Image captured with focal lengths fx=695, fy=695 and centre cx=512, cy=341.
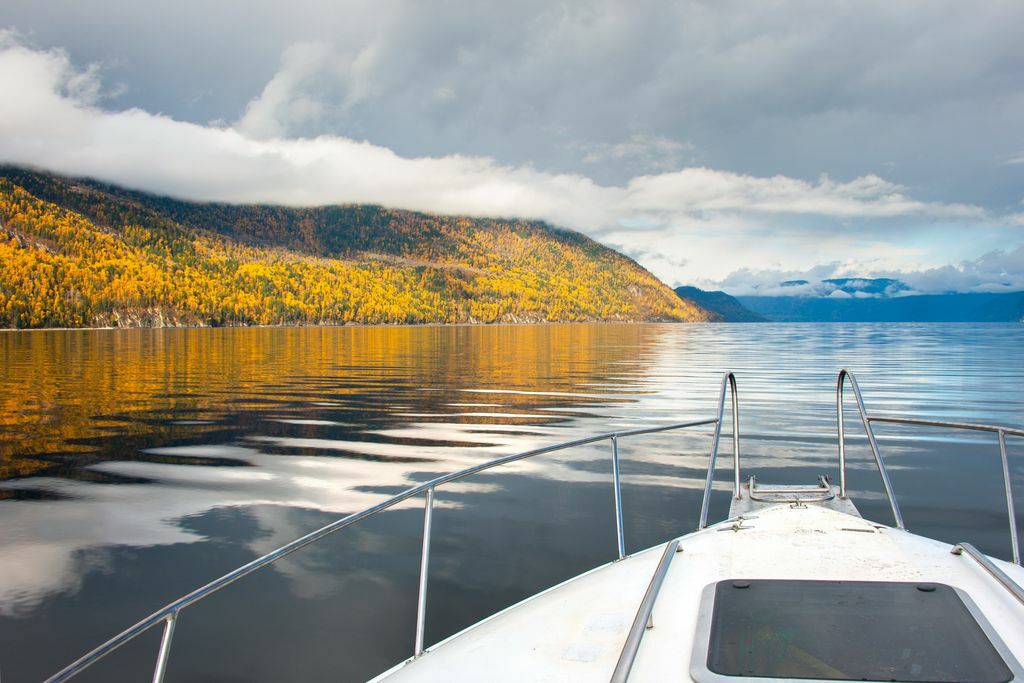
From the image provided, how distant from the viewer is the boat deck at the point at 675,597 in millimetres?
3512

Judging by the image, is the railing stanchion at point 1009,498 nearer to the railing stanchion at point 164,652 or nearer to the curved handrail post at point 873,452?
the curved handrail post at point 873,452

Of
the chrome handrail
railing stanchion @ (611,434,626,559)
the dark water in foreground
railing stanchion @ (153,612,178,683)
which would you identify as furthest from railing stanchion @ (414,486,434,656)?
the dark water in foreground

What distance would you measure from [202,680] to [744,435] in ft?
53.3

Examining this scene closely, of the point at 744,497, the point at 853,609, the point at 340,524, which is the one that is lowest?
the point at 744,497

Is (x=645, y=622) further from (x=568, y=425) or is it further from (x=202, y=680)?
(x=568, y=425)

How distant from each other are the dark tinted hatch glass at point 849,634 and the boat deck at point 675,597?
5.8 inches

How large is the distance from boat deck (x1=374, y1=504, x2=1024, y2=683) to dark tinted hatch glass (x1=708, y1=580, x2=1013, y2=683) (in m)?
0.15

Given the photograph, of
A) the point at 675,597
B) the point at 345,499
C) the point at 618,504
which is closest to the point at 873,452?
the point at 618,504

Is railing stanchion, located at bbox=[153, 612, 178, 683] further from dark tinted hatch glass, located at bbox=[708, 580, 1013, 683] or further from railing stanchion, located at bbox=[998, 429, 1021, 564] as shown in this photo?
railing stanchion, located at bbox=[998, 429, 1021, 564]

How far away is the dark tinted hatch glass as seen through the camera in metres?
3.17

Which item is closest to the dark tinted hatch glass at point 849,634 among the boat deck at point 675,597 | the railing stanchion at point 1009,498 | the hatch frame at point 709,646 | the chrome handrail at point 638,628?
the hatch frame at point 709,646

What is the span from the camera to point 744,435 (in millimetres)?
19750

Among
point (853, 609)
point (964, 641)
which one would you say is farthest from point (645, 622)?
point (964, 641)

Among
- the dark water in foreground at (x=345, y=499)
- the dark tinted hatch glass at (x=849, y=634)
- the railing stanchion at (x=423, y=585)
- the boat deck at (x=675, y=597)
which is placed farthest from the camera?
the dark water in foreground at (x=345, y=499)
